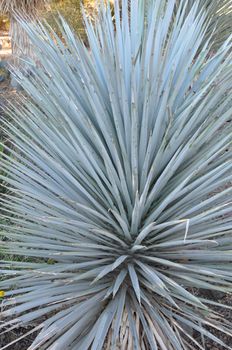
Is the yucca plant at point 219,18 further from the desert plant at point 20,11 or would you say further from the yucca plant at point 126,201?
the yucca plant at point 126,201

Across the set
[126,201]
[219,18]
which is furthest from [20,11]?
[126,201]

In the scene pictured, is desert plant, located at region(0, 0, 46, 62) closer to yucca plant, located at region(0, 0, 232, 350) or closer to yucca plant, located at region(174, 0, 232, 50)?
yucca plant, located at region(174, 0, 232, 50)

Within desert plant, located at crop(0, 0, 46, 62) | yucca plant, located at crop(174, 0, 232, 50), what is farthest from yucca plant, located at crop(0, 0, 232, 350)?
desert plant, located at crop(0, 0, 46, 62)

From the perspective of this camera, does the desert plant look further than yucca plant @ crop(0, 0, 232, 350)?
Yes

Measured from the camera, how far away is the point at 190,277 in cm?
198

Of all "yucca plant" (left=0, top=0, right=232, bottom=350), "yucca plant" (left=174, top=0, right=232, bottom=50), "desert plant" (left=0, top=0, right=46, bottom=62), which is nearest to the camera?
"yucca plant" (left=0, top=0, right=232, bottom=350)

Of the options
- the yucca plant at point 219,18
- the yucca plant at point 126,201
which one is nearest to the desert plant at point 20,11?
the yucca plant at point 219,18

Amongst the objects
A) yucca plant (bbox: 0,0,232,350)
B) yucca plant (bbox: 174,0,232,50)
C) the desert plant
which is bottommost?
yucca plant (bbox: 0,0,232,350)

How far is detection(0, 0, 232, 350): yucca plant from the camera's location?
1.98 metres

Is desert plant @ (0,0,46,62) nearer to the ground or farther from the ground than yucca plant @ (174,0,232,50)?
farther from the ground

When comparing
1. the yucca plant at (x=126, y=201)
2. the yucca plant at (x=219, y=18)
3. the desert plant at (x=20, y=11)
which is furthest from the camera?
the desert plant at (x=20, y=11)

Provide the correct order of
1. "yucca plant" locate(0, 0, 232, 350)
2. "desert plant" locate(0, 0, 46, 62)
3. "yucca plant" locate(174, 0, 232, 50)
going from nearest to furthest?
1. "yucca plant" locate(0, 0, 232, 350)
2. "yucca plant" locate(174, 0, 232, 50)
3. "desert plant" locate(0, 0, 46, 62)

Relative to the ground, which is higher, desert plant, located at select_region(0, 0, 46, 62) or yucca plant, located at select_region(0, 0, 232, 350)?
desert plant, located at select_region(0, 0, 46, 62)

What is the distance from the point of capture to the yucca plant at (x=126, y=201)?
198 cm
